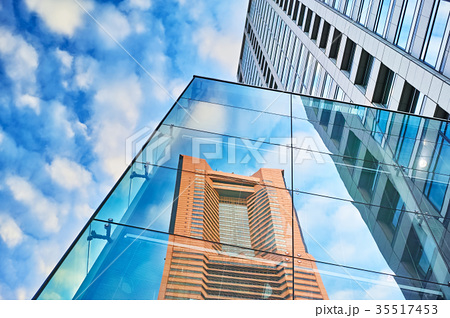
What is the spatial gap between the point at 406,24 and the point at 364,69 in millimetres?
4932

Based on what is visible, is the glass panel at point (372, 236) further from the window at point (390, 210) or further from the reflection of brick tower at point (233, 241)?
the reflection of brick tower at point (233, 241)

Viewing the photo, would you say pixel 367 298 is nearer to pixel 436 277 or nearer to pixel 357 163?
pixel 436 277

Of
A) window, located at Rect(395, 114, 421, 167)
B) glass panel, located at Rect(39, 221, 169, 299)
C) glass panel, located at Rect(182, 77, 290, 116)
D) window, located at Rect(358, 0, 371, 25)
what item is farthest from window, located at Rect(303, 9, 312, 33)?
glass panel, located at Rect(39, 221, 169, 299)

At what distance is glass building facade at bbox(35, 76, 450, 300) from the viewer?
18.0 ft

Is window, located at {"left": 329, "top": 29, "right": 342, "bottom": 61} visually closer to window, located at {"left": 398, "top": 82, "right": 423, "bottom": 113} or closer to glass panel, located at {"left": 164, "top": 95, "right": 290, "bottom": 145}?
window, located at {"left": 398, "top": 82, "right": 423, "bottom": 113}

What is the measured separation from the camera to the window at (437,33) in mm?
14655

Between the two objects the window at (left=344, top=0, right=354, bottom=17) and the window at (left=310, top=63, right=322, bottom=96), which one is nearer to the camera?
the window at (left=344, top=0, right=354, bottom=17)

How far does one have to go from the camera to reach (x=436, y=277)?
5.91 meters

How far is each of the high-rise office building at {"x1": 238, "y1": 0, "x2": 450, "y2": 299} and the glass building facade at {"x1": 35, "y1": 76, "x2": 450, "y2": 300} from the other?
0.05 metres

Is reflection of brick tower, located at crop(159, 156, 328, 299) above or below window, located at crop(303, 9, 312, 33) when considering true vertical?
below

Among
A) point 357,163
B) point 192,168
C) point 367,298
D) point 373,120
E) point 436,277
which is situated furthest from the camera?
point 373,120

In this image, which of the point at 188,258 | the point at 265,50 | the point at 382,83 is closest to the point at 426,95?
the point at 382,83

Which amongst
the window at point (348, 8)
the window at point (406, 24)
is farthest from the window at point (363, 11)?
the window at point (406, 24)
